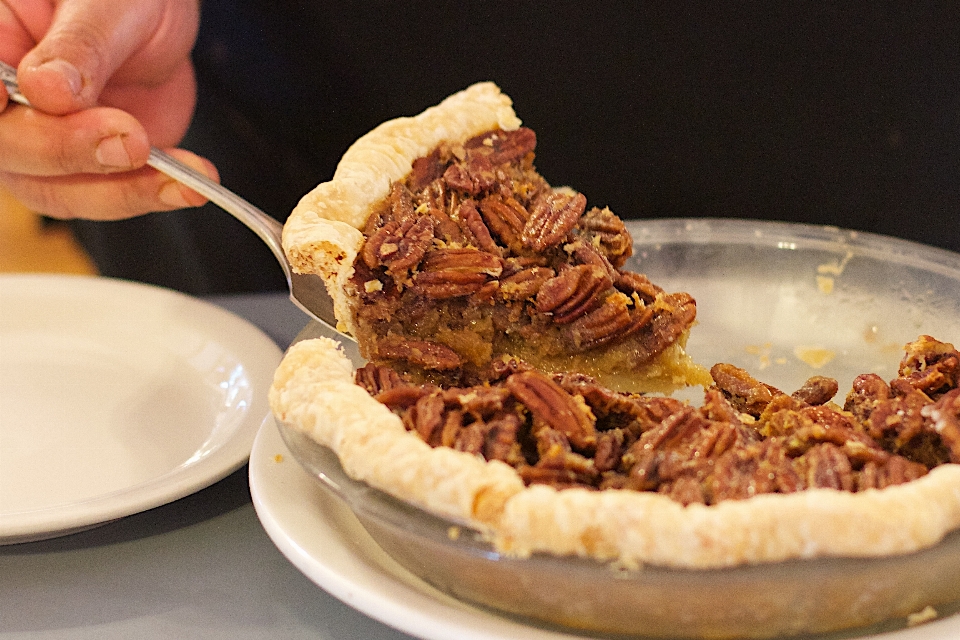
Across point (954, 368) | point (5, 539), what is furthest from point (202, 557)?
point (954, 368)

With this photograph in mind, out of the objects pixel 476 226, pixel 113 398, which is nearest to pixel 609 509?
pixel 476 226

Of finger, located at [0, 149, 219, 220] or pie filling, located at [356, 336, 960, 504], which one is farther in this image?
finger, located at [0, 149, 219, 220]

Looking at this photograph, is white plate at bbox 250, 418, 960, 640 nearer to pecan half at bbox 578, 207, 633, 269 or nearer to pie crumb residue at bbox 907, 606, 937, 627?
pie crumb residue at bbox 907, 606, 937, 627

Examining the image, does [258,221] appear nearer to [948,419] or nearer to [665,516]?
[665,516]

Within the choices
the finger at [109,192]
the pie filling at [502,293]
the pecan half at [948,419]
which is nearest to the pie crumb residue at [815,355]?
the pie filling at [502,293]

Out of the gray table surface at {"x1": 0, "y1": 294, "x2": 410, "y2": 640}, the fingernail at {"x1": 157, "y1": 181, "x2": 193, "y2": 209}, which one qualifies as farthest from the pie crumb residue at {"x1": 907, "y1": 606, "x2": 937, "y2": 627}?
the fingernail at {"x1": 157, "y1": 181, "x2": 193, "y2": 209}

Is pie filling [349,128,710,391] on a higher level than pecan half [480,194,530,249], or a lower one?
lower
